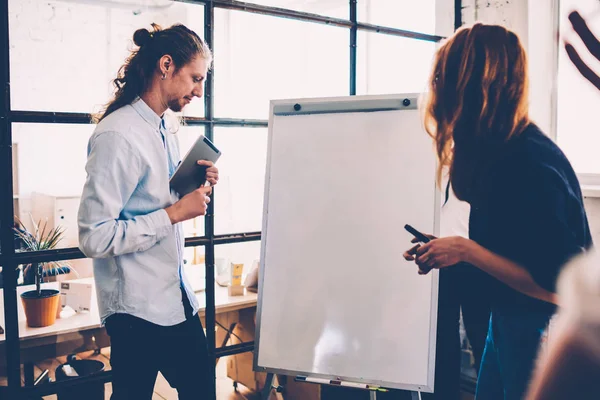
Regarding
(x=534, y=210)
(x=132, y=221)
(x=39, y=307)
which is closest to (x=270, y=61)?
(x=132, y=221)

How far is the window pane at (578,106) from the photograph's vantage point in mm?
2213

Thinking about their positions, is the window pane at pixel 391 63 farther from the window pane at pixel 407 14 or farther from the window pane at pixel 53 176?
the window pane at pixel 53 176

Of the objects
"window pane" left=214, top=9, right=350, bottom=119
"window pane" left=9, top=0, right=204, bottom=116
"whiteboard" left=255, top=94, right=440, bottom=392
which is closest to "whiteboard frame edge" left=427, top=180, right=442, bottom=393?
"whiteboard" left=255, top=94, right=440, bottom=392

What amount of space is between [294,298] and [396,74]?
1.54 metres

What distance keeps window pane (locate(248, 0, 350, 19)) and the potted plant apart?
1.18m

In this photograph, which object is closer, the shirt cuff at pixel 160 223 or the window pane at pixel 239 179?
the shirt cuff at pixel 160 223

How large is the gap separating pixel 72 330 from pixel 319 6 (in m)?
1.67

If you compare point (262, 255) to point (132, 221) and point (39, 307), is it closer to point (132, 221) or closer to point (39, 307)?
point (132, 221)

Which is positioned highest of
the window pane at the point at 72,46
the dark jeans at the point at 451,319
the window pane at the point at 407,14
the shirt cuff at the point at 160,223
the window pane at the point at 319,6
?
the window pane at the point at 407,14

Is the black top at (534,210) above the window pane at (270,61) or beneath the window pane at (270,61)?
beneath

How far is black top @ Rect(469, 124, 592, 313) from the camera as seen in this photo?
3.51ft

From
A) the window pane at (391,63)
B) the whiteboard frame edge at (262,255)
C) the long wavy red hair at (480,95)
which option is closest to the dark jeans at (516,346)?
the long wavy red hair at (480,95)

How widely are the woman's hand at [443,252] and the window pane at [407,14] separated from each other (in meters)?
1.55

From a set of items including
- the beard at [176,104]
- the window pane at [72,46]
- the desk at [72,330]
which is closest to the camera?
the beard at [176,104]
